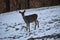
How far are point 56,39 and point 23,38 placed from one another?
1.87 metres

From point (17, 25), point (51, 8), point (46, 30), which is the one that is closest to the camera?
point (46, 30)

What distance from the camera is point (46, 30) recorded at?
30.0ft

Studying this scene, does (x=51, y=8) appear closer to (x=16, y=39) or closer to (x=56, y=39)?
(x=16, y=39)

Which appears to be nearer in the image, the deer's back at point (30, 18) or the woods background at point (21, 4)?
the deer's back at point (30, 18)

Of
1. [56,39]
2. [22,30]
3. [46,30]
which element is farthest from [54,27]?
[56,39]

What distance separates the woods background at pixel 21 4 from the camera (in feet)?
46.8

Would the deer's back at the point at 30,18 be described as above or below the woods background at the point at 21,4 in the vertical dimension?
above

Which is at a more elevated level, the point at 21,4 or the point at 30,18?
the point at 30,18

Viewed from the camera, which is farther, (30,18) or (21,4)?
(21,4)

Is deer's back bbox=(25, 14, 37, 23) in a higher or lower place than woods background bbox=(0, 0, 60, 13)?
higher

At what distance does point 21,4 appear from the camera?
1462cm

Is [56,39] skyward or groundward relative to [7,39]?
skyward

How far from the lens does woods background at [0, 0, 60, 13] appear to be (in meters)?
14.2

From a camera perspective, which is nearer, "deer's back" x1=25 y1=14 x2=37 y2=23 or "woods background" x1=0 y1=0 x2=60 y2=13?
"deer's back" x1=25 y1=14 x2=37 y2=23
